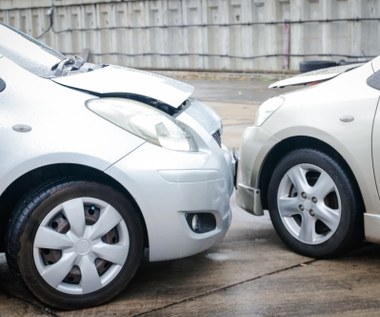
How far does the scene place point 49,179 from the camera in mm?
4074

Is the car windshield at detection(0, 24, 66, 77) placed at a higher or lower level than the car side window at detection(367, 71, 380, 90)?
higher

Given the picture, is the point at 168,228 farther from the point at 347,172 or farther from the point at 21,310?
the point at 347,172

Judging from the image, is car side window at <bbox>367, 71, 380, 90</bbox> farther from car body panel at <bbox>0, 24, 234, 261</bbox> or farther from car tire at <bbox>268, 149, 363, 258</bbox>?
car body panel at <bbox>0, 24, 234, 261</bbox>

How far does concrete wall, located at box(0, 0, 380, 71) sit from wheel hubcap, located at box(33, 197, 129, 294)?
12067 mm

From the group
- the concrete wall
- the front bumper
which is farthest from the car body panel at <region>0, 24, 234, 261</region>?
the concrete wall

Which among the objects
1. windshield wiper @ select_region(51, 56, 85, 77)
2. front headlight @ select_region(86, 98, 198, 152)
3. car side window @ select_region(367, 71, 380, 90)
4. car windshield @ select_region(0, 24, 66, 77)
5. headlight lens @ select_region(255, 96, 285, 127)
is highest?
car windshield @ select_region(0, 24, 66, 77)

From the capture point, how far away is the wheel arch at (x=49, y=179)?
4047mm

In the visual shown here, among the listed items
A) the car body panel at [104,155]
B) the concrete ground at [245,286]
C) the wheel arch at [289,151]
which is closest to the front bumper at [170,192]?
the car body panel at [104,155]

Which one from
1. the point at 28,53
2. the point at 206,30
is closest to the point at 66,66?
the point at 28,53

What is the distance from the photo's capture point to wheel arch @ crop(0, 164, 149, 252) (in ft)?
13.3

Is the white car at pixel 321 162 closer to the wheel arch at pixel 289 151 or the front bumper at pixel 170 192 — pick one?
the wheel arch at pixel 289 151

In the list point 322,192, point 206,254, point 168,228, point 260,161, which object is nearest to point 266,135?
point 260,161

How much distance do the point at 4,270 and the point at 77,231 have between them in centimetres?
109

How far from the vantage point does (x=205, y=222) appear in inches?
169
